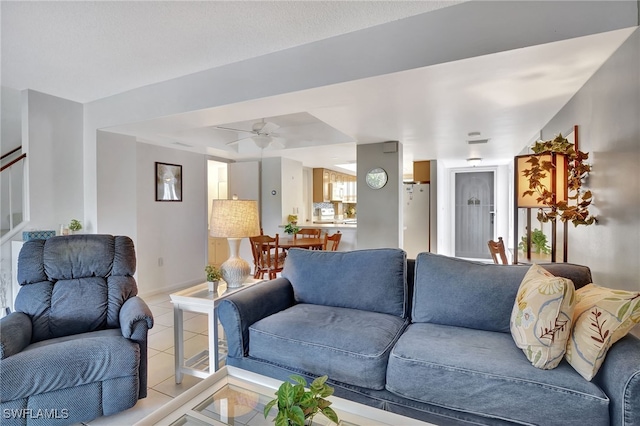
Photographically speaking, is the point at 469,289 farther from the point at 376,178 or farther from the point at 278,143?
the point at 278,143

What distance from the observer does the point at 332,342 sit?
178cm

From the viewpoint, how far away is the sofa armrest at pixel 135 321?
1974 millimetres

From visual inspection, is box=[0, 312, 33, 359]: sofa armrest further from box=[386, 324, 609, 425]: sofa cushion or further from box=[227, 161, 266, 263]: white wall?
box=[227, 161, 266, 263]: white wall

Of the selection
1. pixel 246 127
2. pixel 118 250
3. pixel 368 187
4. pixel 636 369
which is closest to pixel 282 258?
pixel 368 187

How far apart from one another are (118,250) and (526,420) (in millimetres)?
2719

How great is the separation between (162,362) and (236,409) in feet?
5.16

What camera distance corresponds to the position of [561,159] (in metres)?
2.18

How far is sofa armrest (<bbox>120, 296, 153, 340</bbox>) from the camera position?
1.97 m

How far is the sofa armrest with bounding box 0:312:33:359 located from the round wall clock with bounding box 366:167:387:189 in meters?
3.84

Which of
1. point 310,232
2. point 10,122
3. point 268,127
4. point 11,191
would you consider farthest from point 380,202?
point 10,122

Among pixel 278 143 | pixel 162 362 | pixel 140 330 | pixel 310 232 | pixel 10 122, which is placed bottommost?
pixel 162 362

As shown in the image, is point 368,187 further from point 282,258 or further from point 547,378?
point 547,378

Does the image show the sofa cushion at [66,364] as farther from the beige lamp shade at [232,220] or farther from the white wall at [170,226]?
the white wall at [170,226]

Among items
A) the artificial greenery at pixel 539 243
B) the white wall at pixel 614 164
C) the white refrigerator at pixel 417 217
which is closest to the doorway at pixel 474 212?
the white refrigerator at pixel 417 217
